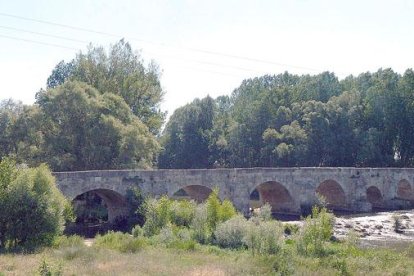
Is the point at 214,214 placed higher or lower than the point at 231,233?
higher

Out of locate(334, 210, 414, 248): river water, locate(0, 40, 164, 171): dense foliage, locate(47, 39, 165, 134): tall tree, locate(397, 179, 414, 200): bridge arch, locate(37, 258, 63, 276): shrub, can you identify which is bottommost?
locate(334, 210, 414, 248): river water

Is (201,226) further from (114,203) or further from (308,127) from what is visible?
(308,127)

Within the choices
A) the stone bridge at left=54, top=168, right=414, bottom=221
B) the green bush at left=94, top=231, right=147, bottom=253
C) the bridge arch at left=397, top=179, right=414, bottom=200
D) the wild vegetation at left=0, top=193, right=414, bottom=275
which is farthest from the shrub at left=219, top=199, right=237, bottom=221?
the bridge arch at left=397, top=179, right=414, bottom=200

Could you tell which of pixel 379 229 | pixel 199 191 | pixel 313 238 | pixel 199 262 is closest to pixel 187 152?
pixel 199 191

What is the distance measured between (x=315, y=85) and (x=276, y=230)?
48.6 meters

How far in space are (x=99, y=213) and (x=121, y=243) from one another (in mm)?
16163

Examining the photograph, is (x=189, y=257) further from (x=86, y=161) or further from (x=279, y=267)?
(x=86, y=161)

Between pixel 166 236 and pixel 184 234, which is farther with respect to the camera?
pixel 184 234

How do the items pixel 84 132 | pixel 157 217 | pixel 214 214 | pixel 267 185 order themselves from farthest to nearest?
1. pixel 267 185
2. pixel 84 132
3. pixel 157 217
4. pixel 214 214

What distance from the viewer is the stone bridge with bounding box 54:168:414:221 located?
102ft

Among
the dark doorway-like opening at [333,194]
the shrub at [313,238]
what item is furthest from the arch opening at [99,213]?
the dark doorway-like opening at [333,194]

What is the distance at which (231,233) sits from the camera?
2406cm

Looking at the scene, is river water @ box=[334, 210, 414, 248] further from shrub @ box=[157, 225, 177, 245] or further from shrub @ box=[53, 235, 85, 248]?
shrub @ box=[53, 235, 85, 248]

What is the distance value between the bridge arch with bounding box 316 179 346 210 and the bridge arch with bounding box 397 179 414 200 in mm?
8552
